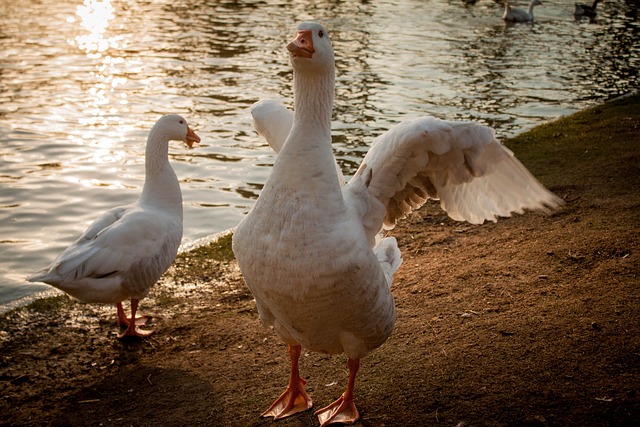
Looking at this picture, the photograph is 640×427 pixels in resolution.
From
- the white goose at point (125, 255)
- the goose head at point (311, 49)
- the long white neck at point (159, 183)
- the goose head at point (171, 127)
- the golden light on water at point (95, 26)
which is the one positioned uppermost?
the goose head at point (311, 49)

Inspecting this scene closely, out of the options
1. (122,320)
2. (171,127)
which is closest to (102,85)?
(171,127)

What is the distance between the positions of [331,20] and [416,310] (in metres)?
20.9

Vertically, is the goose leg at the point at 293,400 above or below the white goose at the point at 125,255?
below

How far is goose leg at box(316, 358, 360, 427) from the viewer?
15.6 feet

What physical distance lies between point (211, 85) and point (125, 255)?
10075 millimetres

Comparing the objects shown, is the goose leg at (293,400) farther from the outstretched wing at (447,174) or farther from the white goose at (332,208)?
the outstretched wing at (447,174)

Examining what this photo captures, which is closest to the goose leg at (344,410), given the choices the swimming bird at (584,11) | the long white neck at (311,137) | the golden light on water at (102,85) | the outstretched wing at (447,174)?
the outstretched wing at (447,174)

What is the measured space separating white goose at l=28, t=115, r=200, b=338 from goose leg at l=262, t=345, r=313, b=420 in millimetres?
2056

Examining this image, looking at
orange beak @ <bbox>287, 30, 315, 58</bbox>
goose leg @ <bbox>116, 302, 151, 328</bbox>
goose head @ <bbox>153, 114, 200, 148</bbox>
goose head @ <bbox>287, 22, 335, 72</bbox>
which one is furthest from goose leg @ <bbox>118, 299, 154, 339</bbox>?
orange beak @ <bbox>287, 30, 315, 58</bbox>

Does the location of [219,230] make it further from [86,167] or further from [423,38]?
[423,38]

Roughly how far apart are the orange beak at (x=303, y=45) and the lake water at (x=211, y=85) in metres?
4.68

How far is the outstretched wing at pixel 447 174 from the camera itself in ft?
15.4

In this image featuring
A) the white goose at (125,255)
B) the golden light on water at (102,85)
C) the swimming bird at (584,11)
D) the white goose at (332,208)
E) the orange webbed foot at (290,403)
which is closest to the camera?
the white goose at (332,208)

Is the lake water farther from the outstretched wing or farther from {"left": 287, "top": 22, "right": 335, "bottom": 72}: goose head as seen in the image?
{"left": 287, "top": 22, "right": 335, "bottom": 72}: goose head
